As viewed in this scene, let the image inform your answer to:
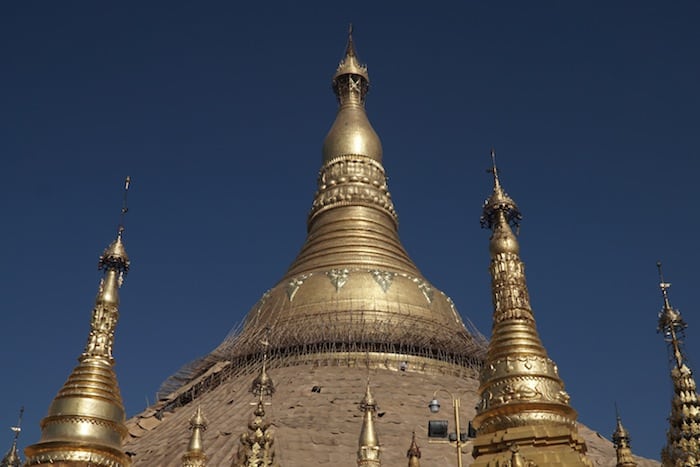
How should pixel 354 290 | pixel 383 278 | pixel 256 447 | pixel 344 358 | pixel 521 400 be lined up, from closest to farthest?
pixel 256 447 < pixel 521 400 < pixel 344 358 < pixel 354 290 < pixel 383 278

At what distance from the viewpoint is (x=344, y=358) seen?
28703 millimetres

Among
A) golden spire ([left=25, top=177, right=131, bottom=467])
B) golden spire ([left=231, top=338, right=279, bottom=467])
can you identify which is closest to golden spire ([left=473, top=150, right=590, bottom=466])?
golden spire ([left=231, top=338, right=279, bottom=467])

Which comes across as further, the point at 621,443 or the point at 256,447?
the point at 621,443

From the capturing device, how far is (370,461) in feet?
44.7

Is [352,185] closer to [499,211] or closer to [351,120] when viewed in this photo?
[351,120]

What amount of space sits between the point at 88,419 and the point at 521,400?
632cm

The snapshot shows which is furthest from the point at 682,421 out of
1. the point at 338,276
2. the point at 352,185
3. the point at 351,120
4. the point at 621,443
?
the point at 351,120

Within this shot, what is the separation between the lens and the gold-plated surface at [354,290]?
1158 inches

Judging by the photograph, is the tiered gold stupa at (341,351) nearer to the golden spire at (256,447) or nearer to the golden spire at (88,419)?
the golden spire at (88,419)

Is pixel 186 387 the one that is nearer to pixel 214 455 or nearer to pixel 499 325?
pixel 214 455

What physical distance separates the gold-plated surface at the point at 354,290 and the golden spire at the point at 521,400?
16.0 meters

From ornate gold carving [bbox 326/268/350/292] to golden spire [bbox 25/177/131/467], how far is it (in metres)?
17.4

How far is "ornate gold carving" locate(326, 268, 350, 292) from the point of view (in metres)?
31.5

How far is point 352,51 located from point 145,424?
2205 centimetres
